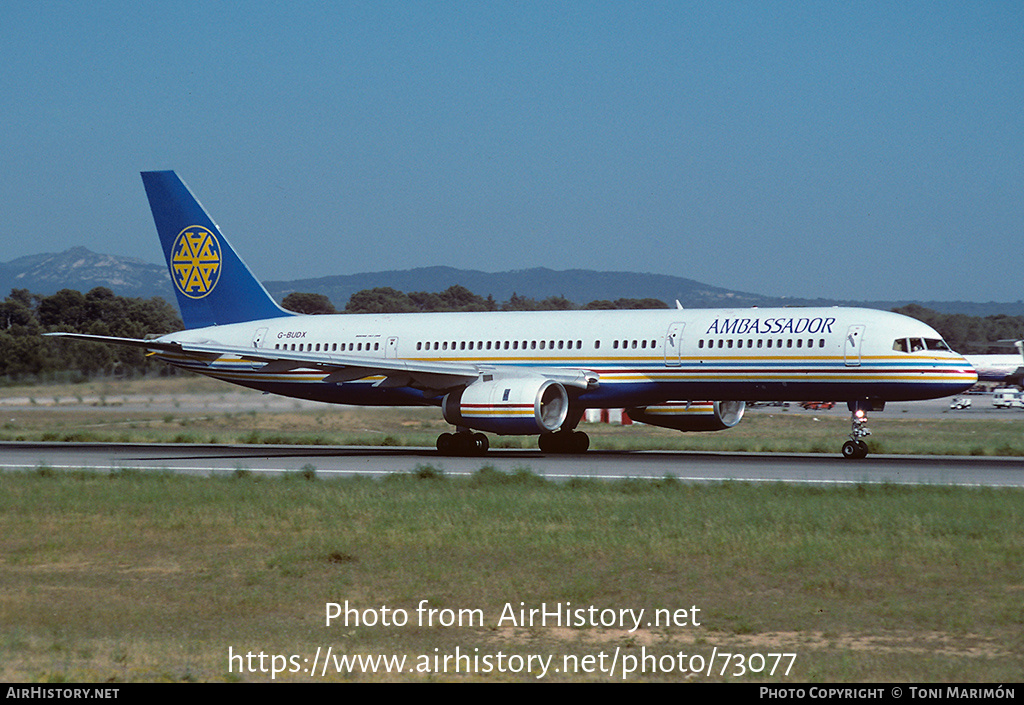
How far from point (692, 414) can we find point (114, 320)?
99.1 metres

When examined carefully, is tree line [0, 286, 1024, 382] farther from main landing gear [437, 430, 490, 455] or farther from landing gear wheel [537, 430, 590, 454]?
landing gear wheel [537, 430, 590, 454]

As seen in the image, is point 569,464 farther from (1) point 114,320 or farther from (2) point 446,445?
(1) point 114,320

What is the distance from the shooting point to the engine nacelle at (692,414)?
35688mm

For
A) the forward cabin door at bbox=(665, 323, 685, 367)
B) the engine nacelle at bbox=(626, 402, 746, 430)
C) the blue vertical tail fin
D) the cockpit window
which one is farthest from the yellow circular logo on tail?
the cockpit window

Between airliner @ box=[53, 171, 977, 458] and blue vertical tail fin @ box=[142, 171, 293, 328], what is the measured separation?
0.05 metres

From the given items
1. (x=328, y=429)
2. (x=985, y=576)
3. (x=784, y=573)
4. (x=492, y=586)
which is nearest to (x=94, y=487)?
(x=492, y=586)

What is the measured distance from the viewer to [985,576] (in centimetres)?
1438

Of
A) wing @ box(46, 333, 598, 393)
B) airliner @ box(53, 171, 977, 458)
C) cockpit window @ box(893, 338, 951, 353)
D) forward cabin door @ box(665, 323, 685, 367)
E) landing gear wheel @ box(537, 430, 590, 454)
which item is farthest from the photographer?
landing gear wheel @ box(537, 430, 590, 454)

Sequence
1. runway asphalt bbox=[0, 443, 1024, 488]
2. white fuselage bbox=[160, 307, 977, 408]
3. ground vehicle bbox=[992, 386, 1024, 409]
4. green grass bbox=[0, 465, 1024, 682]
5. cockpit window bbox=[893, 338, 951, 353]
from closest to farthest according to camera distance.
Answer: green grass bbox=[0, 465, 1024, 682]
runway asphalt bbox=[0, 443, 1024, 488]
cockpit window bbox=[893, 338, 951, 353]
white fuselage bbox=[160, 307, 977, 408]
ground vehicle bbox=[992, 386, 1024, 409]

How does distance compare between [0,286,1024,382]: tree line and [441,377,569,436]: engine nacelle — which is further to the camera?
[0,286,1024,382]: tree line

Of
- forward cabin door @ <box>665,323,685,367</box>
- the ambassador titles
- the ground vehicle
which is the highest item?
the ambassador titles

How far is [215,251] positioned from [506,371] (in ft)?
42.4

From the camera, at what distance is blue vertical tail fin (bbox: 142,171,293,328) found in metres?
42.5

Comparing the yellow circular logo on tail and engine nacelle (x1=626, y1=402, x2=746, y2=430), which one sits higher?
the yellow circular logo on tail
